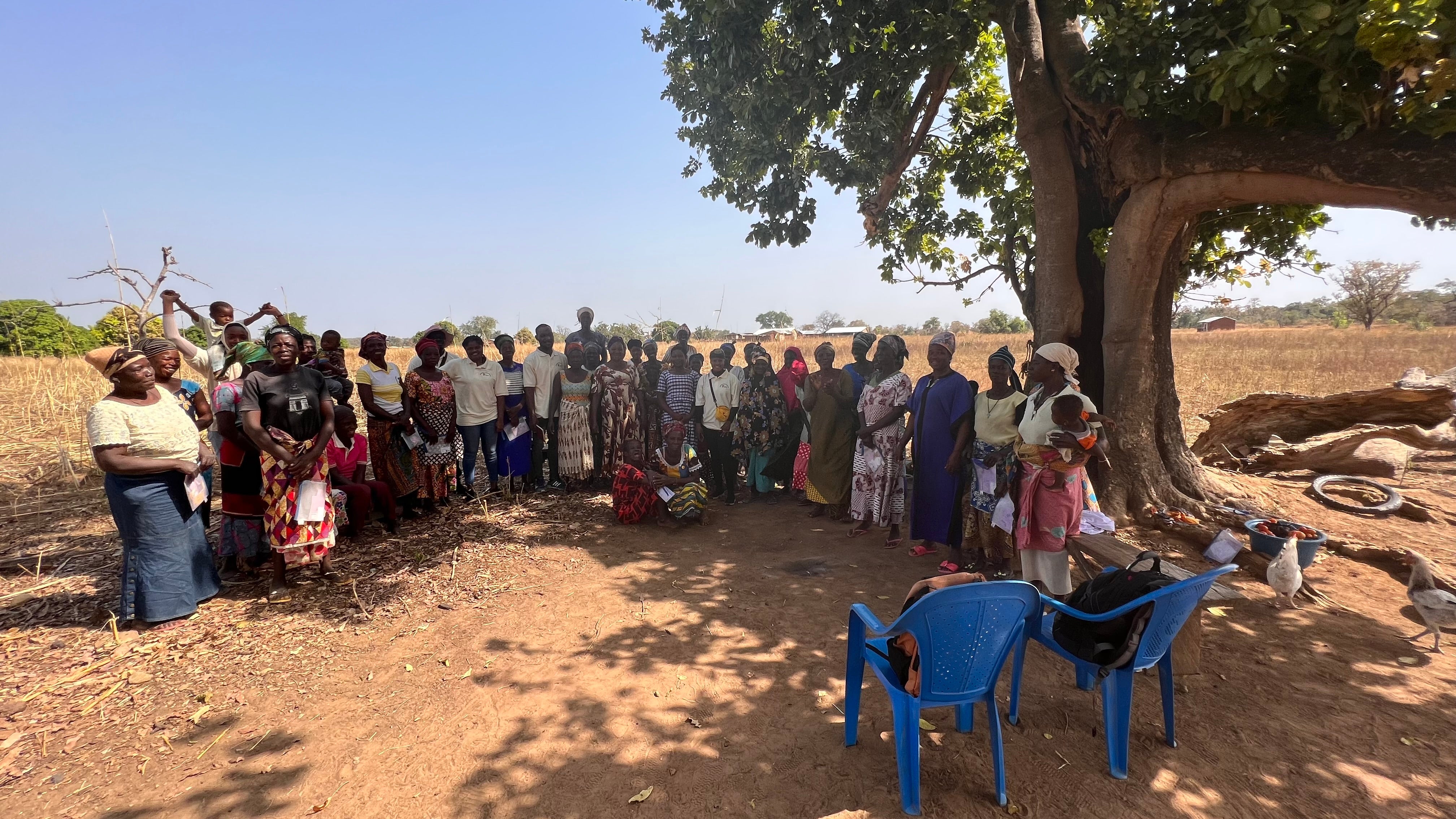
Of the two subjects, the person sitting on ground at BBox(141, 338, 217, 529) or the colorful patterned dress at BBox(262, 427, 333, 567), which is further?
the colorful patterned dress at BBox(262, 427, 333, 567)

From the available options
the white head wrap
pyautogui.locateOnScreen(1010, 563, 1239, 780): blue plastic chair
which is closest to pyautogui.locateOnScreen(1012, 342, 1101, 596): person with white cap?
the white head wrap

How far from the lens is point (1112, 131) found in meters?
5.31

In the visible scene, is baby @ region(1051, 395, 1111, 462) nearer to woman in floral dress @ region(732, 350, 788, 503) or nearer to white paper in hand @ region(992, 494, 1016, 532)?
white paper in hand @ region(992, 494, 1016, 532)

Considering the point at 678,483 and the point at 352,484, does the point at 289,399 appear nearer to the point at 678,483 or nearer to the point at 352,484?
the point at 352,484

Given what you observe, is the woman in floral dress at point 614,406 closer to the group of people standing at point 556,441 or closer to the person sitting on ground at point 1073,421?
the group of people standing at point 556,441

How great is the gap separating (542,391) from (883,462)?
13.1 ft

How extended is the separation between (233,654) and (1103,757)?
491 cm

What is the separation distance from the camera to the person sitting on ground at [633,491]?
6281 millimetres

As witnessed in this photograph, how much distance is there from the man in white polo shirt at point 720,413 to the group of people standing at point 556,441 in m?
0.02

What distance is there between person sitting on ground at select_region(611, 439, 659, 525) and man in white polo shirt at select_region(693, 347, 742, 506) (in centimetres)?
105

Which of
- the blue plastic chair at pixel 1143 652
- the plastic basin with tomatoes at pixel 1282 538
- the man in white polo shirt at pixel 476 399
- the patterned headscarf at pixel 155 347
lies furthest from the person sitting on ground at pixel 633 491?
the plastic basin with tomatoes at pixel 1282 538

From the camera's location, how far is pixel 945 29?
5.18 metres

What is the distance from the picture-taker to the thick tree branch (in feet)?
21.2

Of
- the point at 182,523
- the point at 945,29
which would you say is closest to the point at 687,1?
the point at 945,29
